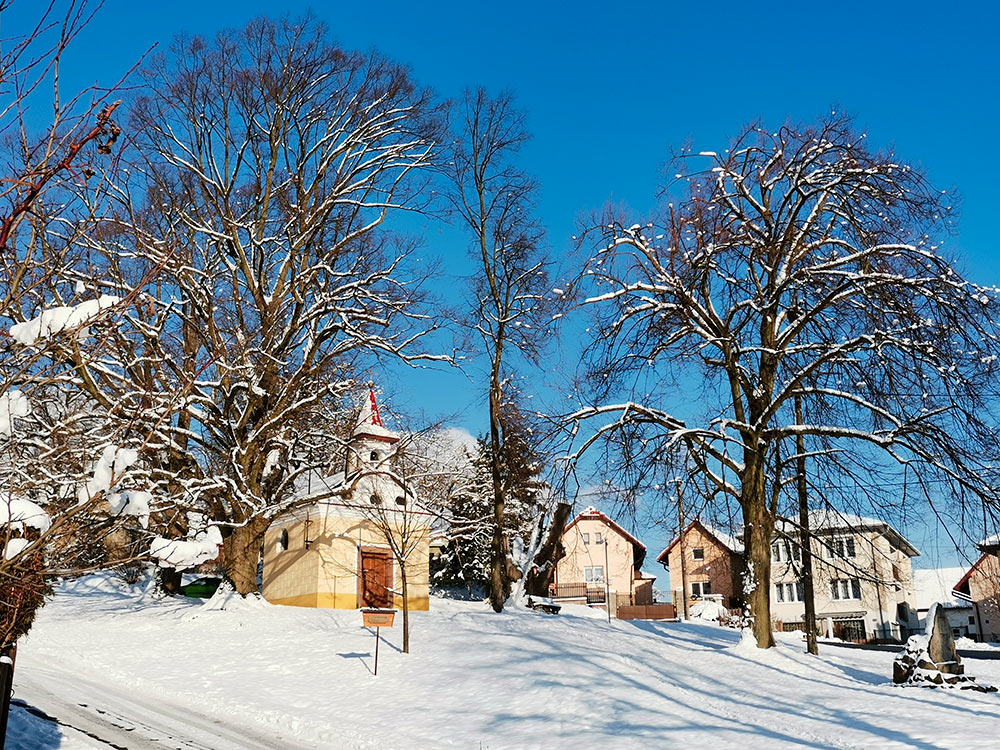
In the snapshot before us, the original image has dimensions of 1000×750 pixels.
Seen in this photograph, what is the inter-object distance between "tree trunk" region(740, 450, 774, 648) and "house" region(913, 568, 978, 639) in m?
41.1

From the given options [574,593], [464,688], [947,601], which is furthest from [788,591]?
[464,688]

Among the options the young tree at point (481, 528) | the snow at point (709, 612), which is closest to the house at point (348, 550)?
the young tree at point (481, 528)

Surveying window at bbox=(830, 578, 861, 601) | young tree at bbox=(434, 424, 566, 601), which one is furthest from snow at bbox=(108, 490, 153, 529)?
window at bbox=(830, 578, 861, 601)

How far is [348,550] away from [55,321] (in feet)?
78.8

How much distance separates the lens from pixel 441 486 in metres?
34.0

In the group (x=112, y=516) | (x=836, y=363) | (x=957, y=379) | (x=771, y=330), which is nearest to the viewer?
(x=112, y=516)

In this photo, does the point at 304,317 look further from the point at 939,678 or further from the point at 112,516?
the point at 112,516

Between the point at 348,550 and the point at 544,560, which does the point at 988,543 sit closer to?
the point at 348,550

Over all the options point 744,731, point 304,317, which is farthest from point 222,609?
point 744,731

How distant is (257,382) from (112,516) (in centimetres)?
1948

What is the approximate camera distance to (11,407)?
153 inches

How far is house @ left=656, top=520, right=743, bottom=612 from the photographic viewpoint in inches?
2355

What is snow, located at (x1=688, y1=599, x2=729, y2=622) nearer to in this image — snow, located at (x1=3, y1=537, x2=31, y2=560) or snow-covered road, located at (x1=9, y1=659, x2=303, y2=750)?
snow-covered road, located at (x1=9, y1=659, x2=303, y2=750)

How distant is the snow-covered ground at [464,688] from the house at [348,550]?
374cm
